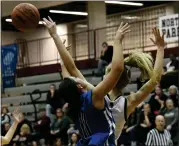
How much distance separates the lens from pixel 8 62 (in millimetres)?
17359

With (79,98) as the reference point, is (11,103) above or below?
below

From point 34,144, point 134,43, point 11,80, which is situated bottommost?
point 34,144

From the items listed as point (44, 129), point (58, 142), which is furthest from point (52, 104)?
point (58, 142)

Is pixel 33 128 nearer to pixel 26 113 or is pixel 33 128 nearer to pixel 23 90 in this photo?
pixel 26 113

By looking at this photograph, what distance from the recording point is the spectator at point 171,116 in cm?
1009

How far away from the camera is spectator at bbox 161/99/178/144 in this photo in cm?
1009

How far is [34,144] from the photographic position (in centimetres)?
1292

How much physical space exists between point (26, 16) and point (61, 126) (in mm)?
8374

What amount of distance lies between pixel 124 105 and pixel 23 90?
13681 mm

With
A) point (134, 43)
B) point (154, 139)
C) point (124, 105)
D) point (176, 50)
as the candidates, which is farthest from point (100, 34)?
point (124, 105)

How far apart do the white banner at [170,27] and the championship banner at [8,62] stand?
6539 millimetres

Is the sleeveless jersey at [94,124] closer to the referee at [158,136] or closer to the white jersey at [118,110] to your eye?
the white jersey at [118,110]

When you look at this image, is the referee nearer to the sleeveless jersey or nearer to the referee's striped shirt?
the referee's striped shirt

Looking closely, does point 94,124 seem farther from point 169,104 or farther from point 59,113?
point 59,113
